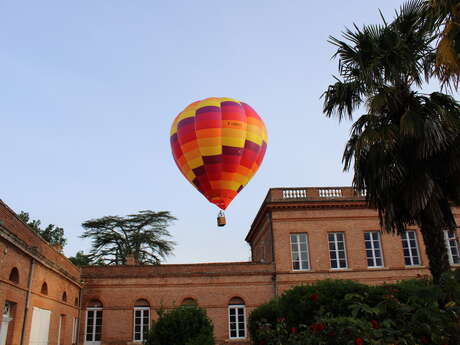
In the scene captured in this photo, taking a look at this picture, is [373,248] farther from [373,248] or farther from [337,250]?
[337,250]

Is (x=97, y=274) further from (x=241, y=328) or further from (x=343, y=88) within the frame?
(x=343, y=88)

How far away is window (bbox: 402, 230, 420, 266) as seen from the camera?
2450 cm

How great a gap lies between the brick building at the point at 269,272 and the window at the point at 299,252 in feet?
0.18

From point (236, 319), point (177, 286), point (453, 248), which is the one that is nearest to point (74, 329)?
point (177, 286)

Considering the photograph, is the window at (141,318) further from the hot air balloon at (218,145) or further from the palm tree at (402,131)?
the palm tree at (402,131)

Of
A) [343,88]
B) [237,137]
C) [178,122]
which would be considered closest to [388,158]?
[343,88]

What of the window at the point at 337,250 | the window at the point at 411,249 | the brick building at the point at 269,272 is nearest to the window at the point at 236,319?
the brick building at the point at 269,272

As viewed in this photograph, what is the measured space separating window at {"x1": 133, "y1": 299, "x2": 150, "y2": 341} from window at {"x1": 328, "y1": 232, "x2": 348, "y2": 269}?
10.7 m

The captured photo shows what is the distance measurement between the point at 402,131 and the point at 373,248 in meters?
15.6

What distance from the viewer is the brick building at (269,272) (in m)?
23.5

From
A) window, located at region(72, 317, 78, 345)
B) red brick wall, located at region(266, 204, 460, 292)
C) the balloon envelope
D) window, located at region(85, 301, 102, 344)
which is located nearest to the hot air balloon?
the balloon envelope

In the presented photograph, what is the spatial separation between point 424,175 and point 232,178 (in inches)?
334

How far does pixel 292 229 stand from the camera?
24.9 m

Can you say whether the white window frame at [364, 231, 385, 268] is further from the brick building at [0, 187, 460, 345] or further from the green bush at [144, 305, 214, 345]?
the green bush at [144, 305, 214, 345]
